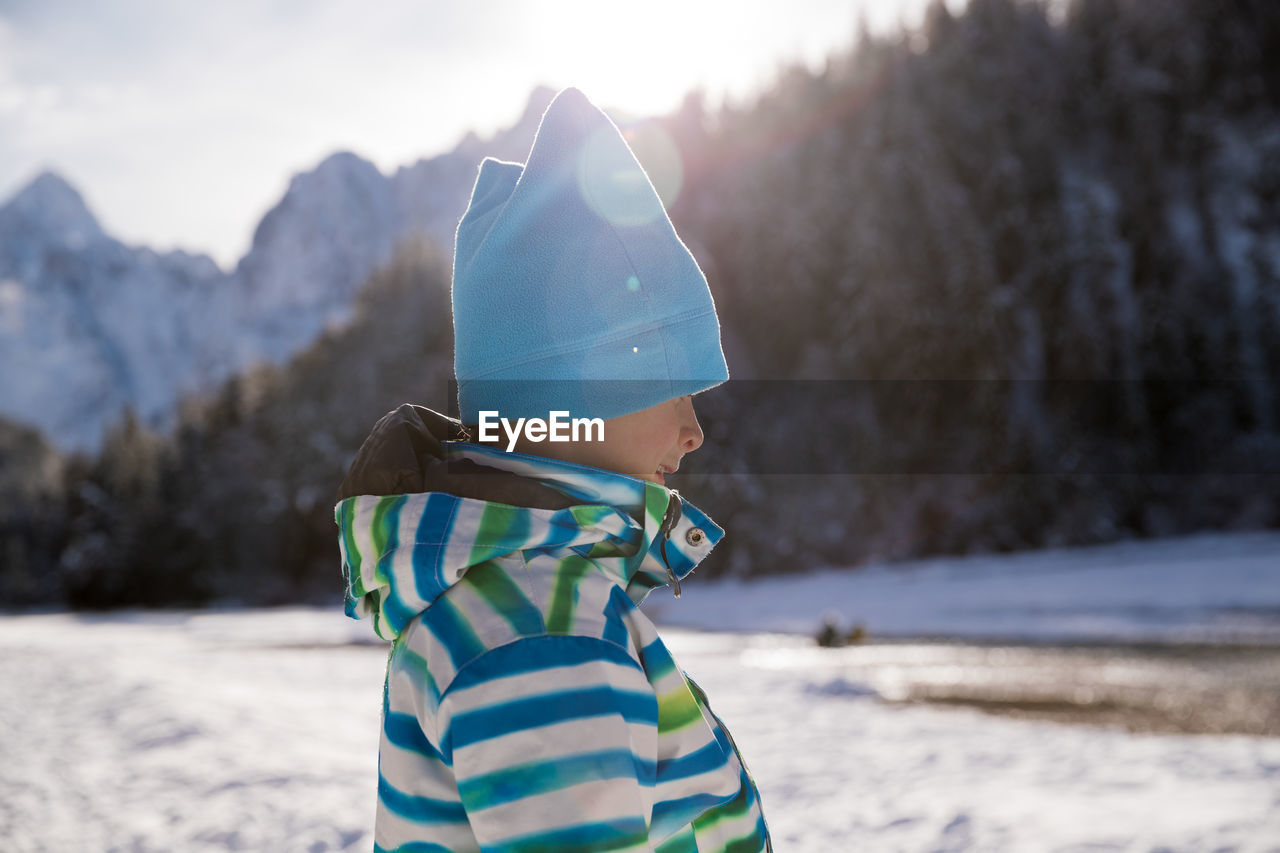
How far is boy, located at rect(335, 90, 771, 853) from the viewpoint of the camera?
783 millimetres

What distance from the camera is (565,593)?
0.86m

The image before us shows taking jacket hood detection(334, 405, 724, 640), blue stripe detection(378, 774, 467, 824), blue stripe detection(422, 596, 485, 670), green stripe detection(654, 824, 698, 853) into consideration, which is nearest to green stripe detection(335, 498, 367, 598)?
jacket hood detection(334, 405, 724, 640)

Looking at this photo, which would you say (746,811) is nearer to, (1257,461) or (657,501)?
(657,501)

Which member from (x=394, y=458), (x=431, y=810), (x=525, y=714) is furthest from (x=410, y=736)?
(x=394, y=458)

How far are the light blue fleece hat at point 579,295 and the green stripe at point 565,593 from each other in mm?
182

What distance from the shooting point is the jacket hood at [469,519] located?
867 mm

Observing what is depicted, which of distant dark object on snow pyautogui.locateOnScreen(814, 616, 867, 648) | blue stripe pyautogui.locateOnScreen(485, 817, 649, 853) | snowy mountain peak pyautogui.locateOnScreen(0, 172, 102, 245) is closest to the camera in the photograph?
blue stripe pyautogui.locateOnScreen(485, 817, 649, 853)

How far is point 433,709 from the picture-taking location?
0.84 metres

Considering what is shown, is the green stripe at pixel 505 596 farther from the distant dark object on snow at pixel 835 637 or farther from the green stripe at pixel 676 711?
the distant dark object on snow at pixel 835 637

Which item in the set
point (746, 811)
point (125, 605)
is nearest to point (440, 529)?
point (746, 811)

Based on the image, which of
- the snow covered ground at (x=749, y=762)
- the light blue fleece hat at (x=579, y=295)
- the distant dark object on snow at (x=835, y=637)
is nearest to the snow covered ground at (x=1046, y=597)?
the distant dark object on snow at (x=835, y=637)

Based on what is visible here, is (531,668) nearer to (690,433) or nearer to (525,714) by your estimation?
(525,714)

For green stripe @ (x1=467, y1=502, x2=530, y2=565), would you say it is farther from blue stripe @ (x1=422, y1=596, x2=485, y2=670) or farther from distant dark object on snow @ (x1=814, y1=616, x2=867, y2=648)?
distant dark object on snow @ (x1=814, y1=616, x2=867, y2=648)

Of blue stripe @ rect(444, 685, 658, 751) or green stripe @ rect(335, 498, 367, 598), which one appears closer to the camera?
blue stripe @ rect(444, 685, 658, 751)
